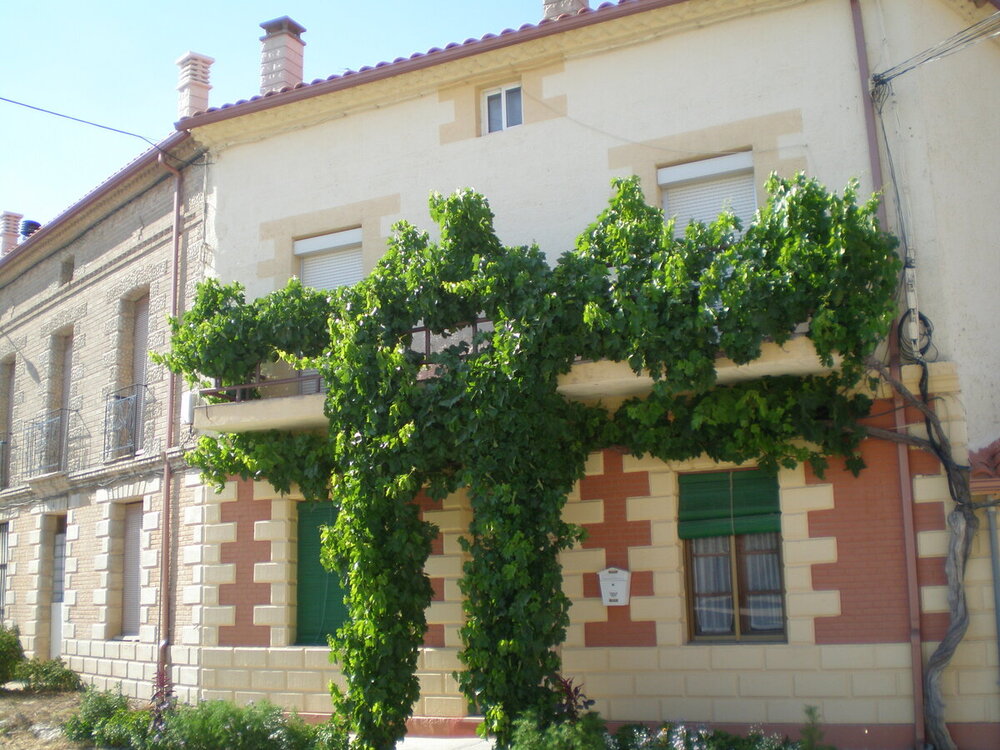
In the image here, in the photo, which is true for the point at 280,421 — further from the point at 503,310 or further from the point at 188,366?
the point at 503,310

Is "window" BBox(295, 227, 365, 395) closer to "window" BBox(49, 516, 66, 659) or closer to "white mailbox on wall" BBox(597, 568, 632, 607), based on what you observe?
"white mailbox on wall" BBox(597, 568, 632, 607)

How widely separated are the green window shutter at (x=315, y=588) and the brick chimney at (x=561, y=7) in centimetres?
610

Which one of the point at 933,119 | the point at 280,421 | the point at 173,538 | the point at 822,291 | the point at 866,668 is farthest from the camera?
the point at 173,538

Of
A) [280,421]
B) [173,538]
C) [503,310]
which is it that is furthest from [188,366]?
[503,310]

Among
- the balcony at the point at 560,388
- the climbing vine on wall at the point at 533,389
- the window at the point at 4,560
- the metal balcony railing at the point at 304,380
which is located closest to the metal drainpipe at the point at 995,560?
the climbing vine on wall at the point at 533,389

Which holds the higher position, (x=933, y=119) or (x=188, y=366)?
(x=933, y=119)

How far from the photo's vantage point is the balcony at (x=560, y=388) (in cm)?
858

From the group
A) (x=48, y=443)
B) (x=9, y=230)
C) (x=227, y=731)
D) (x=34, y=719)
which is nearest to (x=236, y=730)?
(x=227, y=731)

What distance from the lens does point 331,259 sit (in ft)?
39.6

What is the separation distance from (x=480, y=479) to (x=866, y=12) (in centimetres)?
575

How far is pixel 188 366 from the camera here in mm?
10977

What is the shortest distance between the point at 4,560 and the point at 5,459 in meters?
1.73

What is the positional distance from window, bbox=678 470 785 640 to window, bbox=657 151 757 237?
257cm

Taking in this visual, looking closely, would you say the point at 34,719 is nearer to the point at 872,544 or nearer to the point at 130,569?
the point at 130,569
